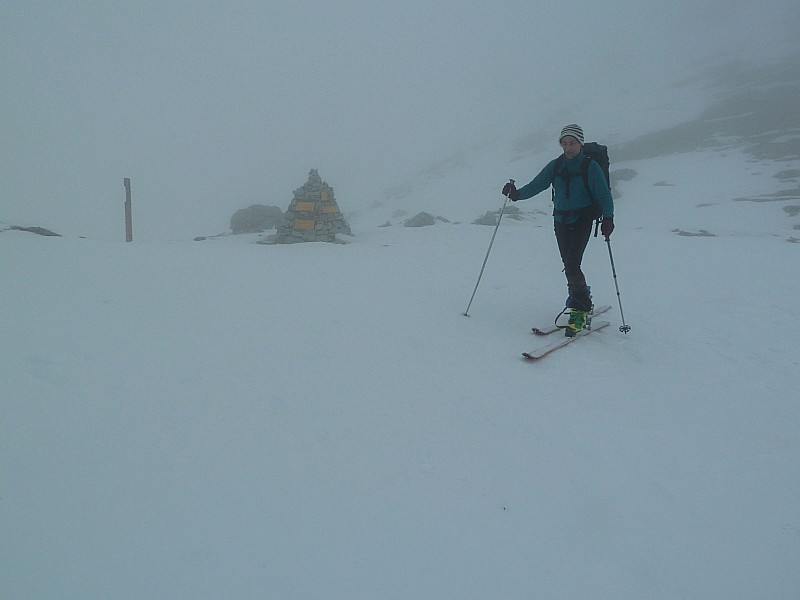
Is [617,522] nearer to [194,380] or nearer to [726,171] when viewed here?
[194,380]

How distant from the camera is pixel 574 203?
594 cm

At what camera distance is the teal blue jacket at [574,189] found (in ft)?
18.6

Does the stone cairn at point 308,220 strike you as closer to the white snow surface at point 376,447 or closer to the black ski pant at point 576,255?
the white snow surface at point 376,447

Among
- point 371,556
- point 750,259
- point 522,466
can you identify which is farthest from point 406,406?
point 750,259

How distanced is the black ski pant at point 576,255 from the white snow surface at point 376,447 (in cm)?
63

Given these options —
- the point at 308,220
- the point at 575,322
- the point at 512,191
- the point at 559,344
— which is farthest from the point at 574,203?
the point at 308,220

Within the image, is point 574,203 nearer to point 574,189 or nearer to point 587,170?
point 574,189

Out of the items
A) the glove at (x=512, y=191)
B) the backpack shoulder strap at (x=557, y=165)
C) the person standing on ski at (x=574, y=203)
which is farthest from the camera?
the glove at (x=512, y=191)

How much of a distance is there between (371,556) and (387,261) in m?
9.21

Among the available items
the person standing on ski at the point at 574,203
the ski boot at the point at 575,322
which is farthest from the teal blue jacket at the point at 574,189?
the ski boot at the point at 575,322

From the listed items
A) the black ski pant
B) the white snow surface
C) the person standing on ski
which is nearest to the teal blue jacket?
the person standing on ski

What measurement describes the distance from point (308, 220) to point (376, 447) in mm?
14398

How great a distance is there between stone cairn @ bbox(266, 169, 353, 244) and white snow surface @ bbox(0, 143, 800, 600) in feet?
30.9

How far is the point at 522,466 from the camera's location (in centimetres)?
338
